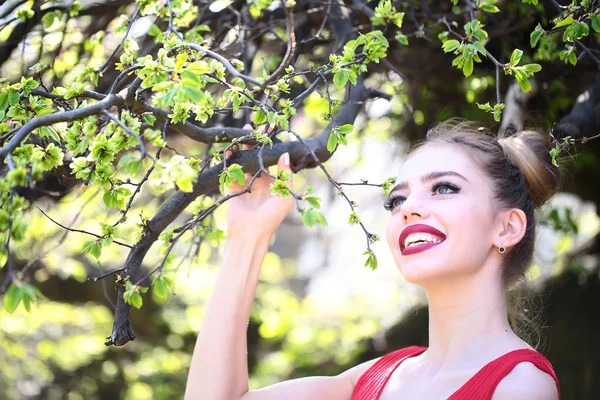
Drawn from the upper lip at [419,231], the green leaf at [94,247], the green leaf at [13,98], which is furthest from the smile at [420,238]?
the green leaf at [13,98]

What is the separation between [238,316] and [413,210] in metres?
0.56

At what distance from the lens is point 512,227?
2002 millimetres

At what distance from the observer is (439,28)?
9.61ft

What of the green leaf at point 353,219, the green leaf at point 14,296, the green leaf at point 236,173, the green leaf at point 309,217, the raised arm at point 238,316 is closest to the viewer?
the green leaf at point 14,296

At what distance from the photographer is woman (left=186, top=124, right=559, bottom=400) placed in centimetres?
185

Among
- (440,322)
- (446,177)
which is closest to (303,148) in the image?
(446,177)

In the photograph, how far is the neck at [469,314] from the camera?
1.88 meters

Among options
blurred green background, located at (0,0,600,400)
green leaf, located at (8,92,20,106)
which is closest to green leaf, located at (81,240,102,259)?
green leaf, located at (8,92,20,106)

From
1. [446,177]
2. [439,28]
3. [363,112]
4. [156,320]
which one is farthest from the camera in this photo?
[156,320]

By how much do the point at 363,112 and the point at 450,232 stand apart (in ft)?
6.21

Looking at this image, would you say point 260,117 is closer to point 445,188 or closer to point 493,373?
point 445,188

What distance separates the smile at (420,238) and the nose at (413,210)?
3cm

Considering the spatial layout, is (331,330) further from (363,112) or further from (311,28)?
(311,28)

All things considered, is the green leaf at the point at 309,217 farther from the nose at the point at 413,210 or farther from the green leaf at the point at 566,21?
the green leaf at the point at 566,21
